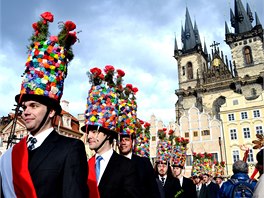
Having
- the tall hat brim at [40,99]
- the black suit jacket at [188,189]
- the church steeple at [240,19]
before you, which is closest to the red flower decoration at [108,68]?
the tall hat brim at [40,99]

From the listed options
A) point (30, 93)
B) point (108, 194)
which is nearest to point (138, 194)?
point (108, 194)

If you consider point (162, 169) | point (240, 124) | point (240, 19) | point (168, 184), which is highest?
point (240, 19)

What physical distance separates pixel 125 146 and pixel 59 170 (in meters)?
2.93

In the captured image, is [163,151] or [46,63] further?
[163,151]

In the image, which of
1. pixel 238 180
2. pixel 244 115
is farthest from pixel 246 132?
pixel 238 180

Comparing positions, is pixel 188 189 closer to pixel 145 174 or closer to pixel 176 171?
pixel 176 171

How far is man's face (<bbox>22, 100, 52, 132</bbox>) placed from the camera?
2.13 m

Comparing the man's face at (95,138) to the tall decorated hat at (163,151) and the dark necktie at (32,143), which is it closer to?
the dark necktie at (32,143)

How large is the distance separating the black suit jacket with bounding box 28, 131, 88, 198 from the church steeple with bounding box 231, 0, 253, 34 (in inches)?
2048

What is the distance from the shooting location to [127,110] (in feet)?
20.3

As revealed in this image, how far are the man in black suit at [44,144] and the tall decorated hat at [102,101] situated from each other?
4.29 ft

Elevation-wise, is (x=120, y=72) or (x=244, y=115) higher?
(x=244, y=115)

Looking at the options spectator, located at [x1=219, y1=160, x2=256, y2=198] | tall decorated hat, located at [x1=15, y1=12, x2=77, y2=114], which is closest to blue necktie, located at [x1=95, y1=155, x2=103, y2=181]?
tall decorated hat, located at [x1=15, y1=12, x2=77, y2=114]

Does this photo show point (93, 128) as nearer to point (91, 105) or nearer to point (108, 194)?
point (91, 105)
